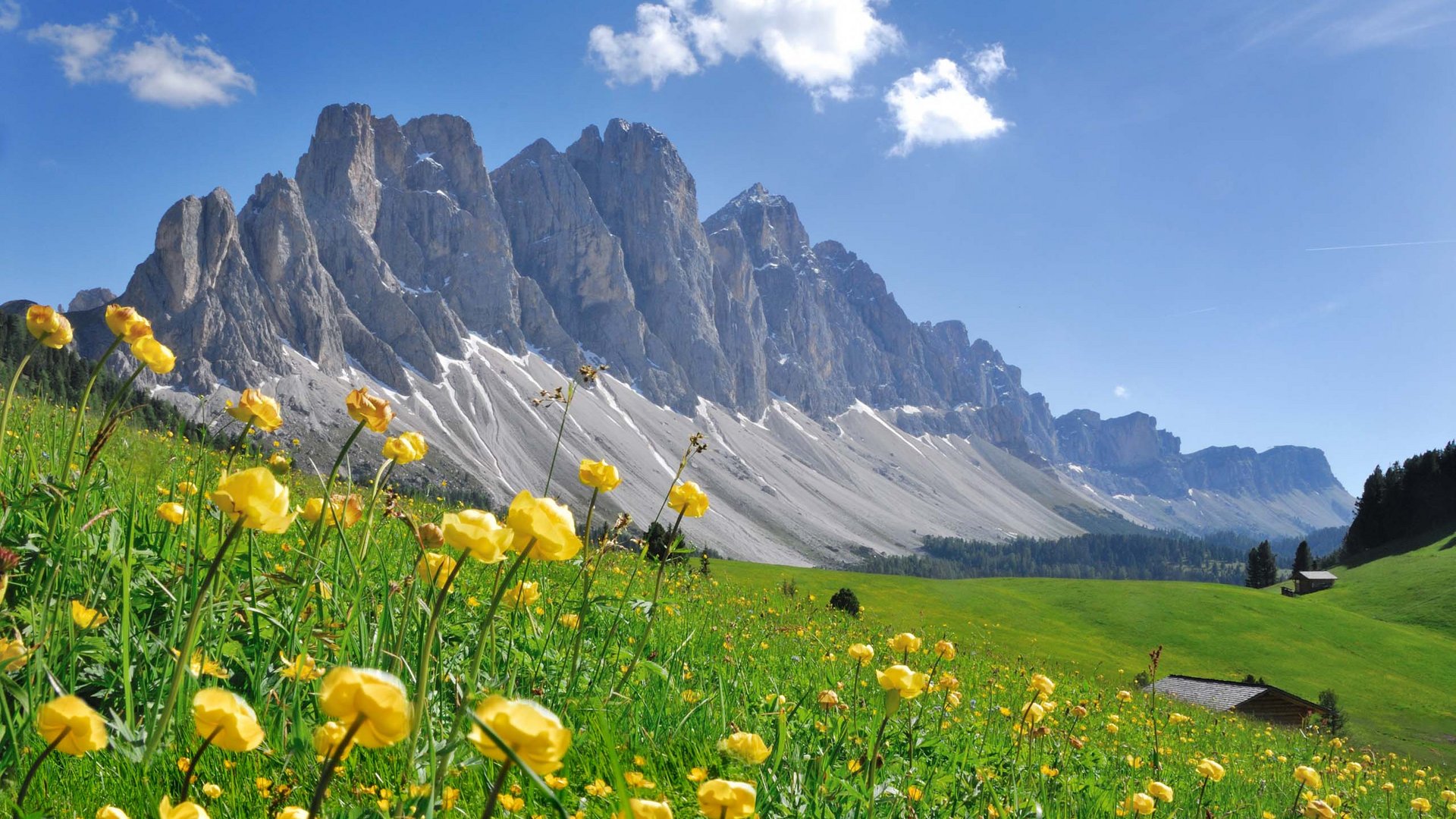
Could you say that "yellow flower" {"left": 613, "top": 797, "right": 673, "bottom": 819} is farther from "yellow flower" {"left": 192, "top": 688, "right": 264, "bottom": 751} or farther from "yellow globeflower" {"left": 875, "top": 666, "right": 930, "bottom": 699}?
"yellow globeflower" {"left": 875, "top": 666, "right": 930, "bottom": 699}

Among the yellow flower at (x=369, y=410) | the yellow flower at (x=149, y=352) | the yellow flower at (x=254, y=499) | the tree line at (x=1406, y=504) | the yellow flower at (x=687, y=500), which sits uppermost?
the tree line at (x=1406, y=504)

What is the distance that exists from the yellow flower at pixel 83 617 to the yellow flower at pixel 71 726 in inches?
60.7

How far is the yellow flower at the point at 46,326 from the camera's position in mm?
3449

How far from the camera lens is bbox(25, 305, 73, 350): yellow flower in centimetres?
345

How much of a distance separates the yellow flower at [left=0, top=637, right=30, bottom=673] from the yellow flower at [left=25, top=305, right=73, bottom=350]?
189 cm

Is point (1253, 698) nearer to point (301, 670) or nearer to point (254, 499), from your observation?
point (301, 670)

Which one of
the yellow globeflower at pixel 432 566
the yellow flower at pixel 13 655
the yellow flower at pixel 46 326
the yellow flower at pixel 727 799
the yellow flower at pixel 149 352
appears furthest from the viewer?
the yellow flower at pixel 46 326

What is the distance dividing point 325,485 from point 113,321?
4.84 feet

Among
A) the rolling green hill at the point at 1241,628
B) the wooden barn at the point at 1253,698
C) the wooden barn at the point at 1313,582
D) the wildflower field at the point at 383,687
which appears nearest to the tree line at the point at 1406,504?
the wooden barn at the point at 1313,582

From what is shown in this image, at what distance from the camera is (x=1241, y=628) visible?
2191 inches

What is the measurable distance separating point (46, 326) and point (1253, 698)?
38.5 m

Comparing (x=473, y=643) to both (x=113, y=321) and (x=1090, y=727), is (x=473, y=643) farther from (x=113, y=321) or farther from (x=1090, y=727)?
(x=1090, y=727)

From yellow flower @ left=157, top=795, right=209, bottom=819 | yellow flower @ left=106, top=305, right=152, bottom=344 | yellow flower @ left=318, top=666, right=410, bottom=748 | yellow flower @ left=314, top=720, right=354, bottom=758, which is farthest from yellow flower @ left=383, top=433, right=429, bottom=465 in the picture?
yellow flower @ left=318, top=666, right=410, bottom=748

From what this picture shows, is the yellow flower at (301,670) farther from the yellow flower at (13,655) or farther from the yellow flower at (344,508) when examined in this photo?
Result: the yellow flower at (13,655)
